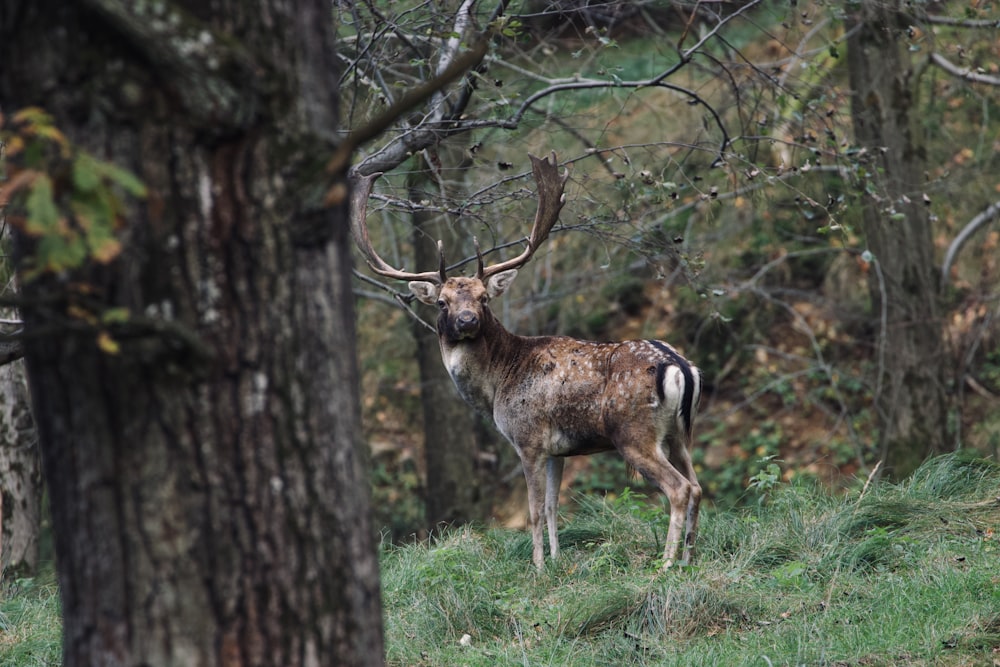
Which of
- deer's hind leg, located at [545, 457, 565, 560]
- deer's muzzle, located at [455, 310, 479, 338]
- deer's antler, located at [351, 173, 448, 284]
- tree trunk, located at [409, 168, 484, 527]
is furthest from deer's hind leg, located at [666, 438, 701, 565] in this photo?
tree trunk, located at [409, 168, 484, 527]

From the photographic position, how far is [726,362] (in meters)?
15.4

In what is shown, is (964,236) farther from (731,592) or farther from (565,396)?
(731,592)

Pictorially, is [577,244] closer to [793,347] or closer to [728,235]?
[728,235]

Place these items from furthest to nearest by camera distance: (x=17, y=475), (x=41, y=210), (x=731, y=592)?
(x=17, y=475) → (x=731, y=592) → (x=41, y=210)

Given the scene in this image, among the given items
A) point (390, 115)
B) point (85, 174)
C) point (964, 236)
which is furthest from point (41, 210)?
point (964, 236)

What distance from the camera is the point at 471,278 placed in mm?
7953

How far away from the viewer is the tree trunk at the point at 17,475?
9.06 m

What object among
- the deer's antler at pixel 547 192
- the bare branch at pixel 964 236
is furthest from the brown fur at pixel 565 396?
the bare branch at pixel 964 236

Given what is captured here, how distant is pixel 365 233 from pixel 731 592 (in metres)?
3.85

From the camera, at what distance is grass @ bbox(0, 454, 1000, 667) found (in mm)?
4906

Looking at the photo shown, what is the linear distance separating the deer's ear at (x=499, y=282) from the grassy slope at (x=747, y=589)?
1805 mm

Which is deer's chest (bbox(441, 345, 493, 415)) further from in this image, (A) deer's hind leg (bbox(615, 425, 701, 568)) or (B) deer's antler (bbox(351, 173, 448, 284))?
(A) deer's hind leg (bbox(615, 425, 701, 568))

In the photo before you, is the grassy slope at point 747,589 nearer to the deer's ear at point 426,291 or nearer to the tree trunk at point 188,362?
the deer's ear at point 426,291

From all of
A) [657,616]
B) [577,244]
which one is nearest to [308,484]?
[657,616]
